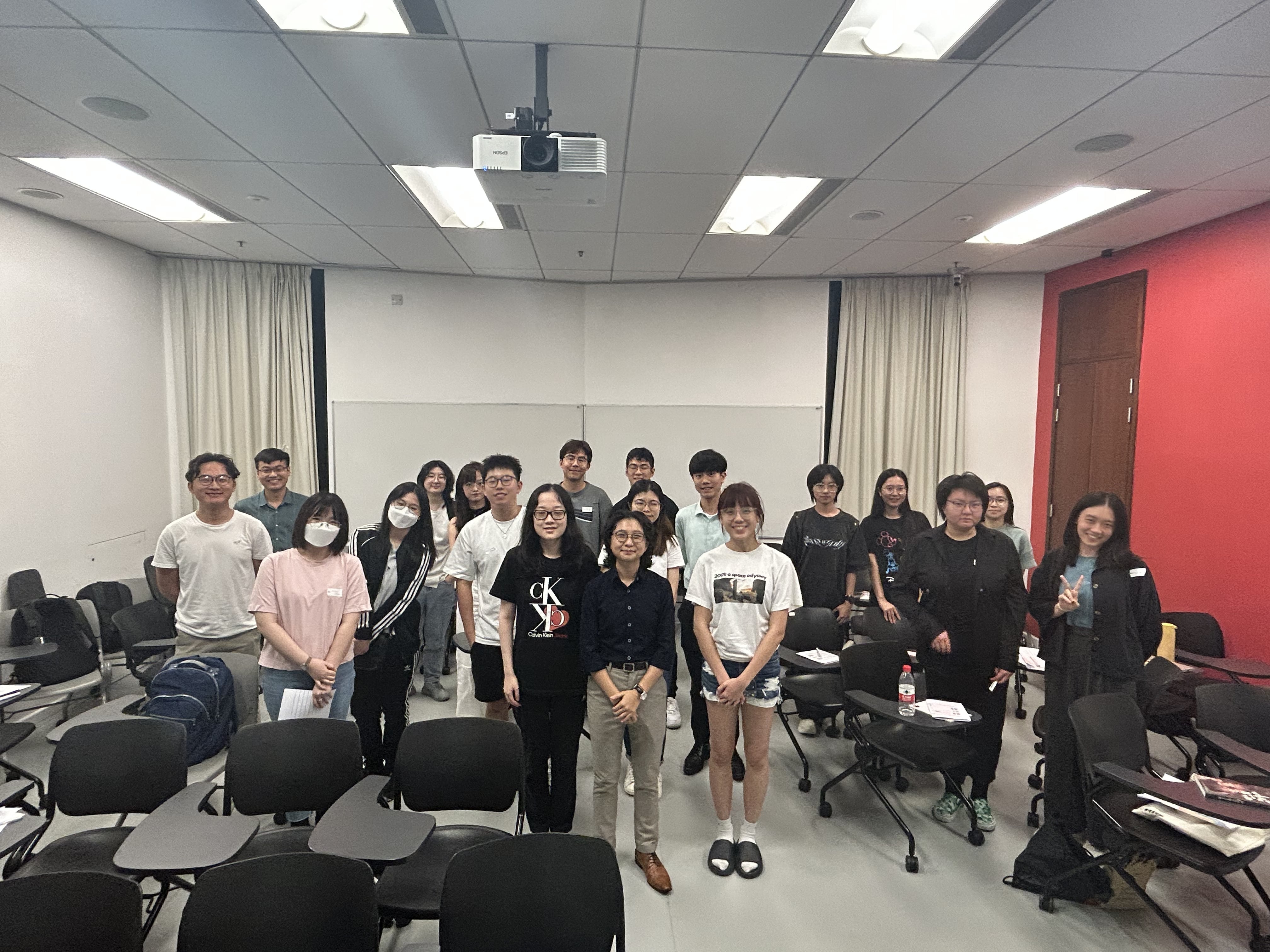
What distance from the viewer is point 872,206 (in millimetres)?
4102

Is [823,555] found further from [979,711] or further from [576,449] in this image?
[576,449]

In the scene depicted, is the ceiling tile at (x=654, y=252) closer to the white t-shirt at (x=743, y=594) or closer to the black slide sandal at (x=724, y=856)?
the white t-shirt at (x=743, y=594)

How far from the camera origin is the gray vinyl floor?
7.88 feet

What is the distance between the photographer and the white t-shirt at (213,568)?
317 centimetres

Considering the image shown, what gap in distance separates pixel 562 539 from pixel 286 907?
4.81 feet

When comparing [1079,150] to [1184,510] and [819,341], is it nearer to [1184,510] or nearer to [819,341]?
[1184,510]

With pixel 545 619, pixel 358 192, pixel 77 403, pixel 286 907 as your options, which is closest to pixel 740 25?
pixel 545 619

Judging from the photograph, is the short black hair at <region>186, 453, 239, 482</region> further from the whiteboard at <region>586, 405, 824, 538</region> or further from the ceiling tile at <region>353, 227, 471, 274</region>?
the whiteboard at <region>586, 405, 824, 538</region>

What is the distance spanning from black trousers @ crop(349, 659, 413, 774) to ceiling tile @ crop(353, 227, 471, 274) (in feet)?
10.4

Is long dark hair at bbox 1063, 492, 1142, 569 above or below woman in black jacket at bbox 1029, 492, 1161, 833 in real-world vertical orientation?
above

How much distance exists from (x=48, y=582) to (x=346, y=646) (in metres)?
3.38

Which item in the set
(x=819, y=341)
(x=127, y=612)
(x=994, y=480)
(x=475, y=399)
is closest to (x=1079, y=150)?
(x=819, y=341)

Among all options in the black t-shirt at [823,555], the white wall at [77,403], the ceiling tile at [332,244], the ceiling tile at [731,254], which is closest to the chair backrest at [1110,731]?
the black t-shirt at [823,555]

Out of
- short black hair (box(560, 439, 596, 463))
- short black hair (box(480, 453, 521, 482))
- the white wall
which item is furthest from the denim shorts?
the white wall
